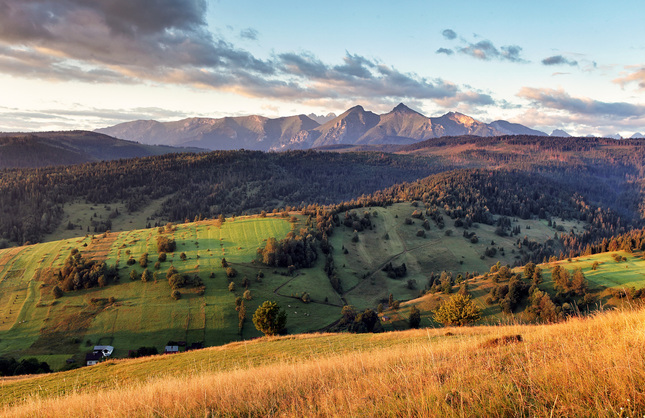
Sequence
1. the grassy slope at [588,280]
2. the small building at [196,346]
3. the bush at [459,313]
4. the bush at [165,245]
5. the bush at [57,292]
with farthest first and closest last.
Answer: the bush at [165,245]
the bush at [57,292]
the grassy slope at [588,280]
the small building at [196,346]
the bush at [459,313]

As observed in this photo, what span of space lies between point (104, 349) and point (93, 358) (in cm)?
446

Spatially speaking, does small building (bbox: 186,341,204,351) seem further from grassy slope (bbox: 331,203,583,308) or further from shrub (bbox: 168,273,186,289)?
grassy slope (bbox: 331,203,583,308)

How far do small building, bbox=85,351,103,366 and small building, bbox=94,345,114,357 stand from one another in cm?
91

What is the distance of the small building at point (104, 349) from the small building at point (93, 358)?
913 mm

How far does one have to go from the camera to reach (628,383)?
6.46 m

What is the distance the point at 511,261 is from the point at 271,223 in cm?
13806

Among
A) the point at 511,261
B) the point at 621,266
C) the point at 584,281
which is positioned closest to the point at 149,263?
the point at 584,281

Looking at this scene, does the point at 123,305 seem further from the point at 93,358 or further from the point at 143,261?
the point at 93,358

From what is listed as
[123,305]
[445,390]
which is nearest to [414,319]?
[123,305]

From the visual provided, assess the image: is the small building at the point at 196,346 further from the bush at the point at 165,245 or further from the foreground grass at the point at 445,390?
the foreground grass at the point at 445,390

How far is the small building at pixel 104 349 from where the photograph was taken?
77.2m

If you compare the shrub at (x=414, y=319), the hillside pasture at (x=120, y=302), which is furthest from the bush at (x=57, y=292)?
the shrub at (x=414, y=319)

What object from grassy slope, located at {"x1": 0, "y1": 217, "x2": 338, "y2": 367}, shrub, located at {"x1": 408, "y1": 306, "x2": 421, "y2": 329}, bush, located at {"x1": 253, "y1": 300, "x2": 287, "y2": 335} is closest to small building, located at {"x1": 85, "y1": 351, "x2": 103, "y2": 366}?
grassy slope, located at {"x1": 0, "y1": 217, "x2": 338, "y2": 367}

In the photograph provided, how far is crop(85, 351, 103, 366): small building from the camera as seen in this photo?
7279cm
